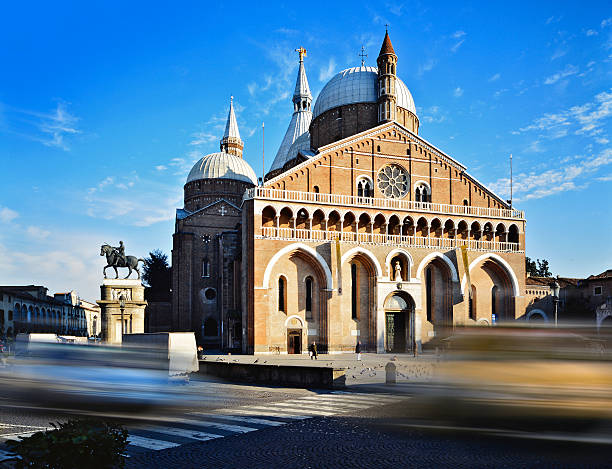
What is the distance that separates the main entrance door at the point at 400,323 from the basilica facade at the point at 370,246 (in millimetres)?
76

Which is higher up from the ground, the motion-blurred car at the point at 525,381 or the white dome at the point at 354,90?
the white dome at the point at 354,90

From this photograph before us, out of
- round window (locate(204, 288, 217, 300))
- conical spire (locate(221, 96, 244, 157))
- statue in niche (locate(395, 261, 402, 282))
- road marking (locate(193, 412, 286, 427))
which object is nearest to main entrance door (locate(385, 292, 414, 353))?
statue in niche (locate(395, 261, 402, 282))

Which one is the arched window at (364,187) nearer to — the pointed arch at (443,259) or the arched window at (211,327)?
the pointed arch at (443,259)

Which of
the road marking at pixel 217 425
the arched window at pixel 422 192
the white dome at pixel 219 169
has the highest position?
the white dome at pixel 219 169

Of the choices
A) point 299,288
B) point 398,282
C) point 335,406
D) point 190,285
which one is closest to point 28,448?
point 335,406

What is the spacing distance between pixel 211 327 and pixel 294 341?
1561 cm

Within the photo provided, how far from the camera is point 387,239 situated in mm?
38969

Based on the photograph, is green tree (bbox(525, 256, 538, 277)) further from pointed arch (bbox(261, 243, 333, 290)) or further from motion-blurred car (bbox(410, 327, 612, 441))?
motion-blurred car (bbox(410, 327, 612, 441))

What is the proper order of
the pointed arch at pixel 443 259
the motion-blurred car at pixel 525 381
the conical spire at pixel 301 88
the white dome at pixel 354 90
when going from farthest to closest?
the conical spire at pixel 301 88 → the white dome at pixel 354 90 → the pointed arch at pixel 443 259 → the motion-blurred car at pixel 525 381

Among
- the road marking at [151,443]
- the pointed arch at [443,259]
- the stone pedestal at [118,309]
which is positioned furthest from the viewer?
the pointed arch at [443,259]

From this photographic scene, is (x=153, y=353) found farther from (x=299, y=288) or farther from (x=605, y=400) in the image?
(x=299, y=288)

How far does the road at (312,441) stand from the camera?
8695 millimetres

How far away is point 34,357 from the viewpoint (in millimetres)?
19719

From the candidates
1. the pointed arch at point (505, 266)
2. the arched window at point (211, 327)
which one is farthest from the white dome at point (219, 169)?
the pointed arch at point (505, 266)
